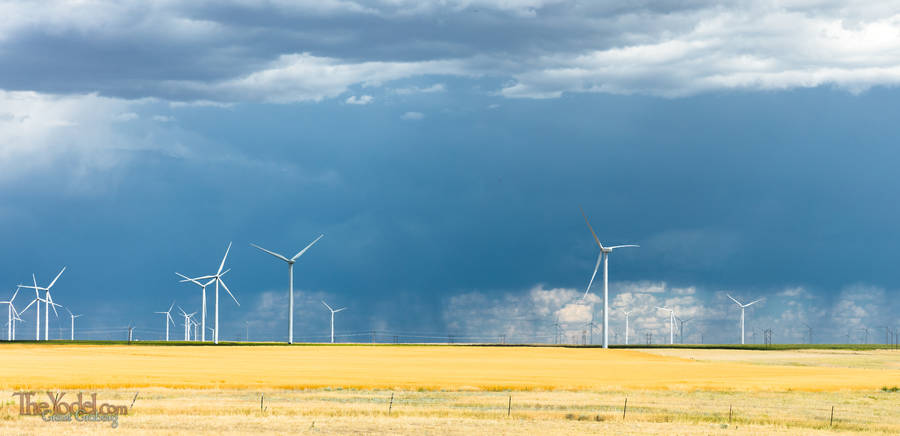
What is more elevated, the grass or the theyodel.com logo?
the theyodel.com logo

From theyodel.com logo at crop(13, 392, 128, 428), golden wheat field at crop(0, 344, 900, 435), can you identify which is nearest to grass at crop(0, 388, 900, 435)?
golden wheat field at crop(0, 344, 900, 435)

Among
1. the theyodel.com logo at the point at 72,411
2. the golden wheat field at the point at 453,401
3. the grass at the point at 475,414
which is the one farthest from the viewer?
the theyodel.com logo at the point at 72,411

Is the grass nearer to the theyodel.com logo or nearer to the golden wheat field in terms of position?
the golden wheat field

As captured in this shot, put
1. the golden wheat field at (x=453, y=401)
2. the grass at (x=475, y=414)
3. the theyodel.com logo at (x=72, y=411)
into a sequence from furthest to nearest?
the theyodel.com logo at (x=72, y=411)
the golden wheat field at (x=453, y=401)
the grass at (x=475, y=414)

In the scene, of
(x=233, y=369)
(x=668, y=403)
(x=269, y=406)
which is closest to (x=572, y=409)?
(x=668, y=403)

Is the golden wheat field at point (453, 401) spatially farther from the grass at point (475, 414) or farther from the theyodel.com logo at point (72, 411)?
the theyodel.com logo at point (72, 411)

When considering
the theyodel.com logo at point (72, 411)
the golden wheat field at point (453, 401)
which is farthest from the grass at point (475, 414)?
the theyodel.com logo at point (72, 411)

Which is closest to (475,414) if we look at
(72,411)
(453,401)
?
(453,401)

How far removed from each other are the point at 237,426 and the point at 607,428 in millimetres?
20078

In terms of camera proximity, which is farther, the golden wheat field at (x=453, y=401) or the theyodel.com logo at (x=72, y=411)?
the theyodel.com logo at (x=72, y=411)

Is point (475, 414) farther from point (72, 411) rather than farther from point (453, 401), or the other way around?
point (72, 411)

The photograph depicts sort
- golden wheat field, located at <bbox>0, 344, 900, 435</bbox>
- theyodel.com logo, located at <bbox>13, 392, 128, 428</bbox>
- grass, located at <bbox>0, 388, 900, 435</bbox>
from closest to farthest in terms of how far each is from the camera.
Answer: grass, located at <bbox>0, 388, 900, 435</bbox>
golden wheat field, located at <bbox>0, 344, 900, 435</bbox>
theyodel.com logo, located at <bbox>13, 392, 128, 428</bbox>

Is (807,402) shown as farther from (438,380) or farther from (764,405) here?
(438,380)

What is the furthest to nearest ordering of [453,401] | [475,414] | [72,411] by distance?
[453,401], [475,414], [72,411]
